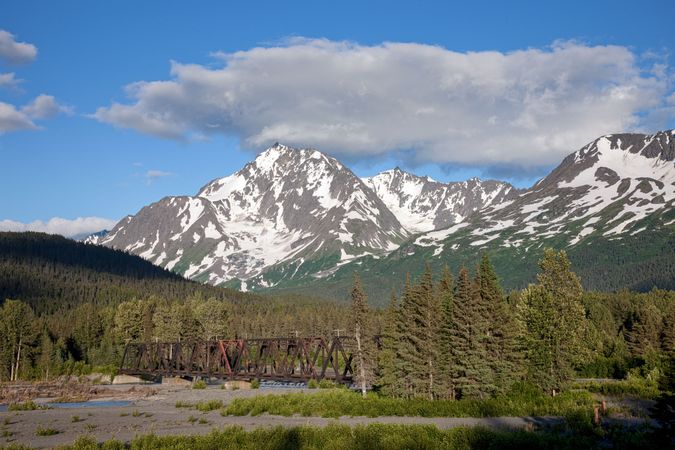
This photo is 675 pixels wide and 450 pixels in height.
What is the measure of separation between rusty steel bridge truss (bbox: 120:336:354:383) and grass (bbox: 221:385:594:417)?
2680 cm

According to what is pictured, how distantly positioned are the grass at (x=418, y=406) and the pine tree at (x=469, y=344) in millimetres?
3717

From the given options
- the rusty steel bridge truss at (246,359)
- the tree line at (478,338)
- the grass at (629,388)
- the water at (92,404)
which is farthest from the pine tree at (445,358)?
the water at (92,404)

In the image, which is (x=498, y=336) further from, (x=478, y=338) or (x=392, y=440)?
(x=392, y=440)

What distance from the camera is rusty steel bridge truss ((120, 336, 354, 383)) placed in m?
110

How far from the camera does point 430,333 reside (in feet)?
246

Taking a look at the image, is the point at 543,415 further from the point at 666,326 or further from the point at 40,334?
the point at 40,334

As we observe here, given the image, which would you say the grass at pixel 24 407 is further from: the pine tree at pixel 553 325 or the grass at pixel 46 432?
the pine tree at pixel 553 325

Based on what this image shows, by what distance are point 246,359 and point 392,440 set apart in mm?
89788

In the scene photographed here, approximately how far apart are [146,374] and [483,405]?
101 meters

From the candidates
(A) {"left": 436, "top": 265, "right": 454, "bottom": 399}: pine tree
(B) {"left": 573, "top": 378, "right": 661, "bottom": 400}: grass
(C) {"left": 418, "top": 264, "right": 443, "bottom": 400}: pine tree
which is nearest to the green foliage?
(B) {"left": 573, "top": 378, "right": 661, "bottom": 400}: grass

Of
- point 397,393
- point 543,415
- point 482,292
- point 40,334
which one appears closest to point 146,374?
point 40,334

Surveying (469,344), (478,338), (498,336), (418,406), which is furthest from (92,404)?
(498,336)

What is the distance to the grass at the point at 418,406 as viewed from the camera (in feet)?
195

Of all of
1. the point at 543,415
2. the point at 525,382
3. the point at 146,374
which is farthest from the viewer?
the point at 146,374
